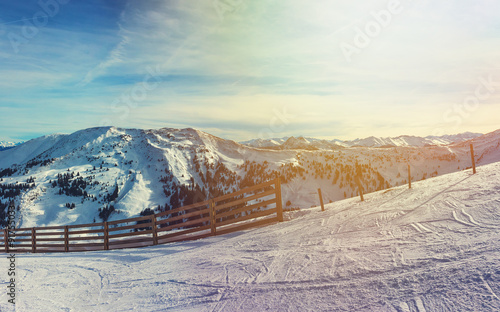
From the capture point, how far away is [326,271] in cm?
600

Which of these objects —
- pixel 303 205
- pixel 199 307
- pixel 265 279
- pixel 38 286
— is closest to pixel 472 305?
Result: pixel 265 279

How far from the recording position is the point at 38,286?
26.2ft

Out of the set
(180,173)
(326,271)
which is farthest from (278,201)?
(180,173)

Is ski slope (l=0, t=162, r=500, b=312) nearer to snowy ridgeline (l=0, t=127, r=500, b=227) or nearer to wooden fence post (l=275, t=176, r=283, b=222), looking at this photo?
wooden fence post (l=275, t=176, r=283, b=222)

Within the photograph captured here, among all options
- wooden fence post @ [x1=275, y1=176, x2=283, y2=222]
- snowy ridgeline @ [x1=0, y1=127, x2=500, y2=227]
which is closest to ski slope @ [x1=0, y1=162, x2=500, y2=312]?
wooden fence post @ [x1=275, y1=176, x2=283, y2=222]

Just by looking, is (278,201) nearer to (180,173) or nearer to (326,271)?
(326,271)

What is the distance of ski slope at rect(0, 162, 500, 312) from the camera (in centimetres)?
468

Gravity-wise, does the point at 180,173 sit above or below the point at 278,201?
above

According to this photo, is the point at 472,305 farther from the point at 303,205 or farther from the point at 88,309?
the point at 303,205

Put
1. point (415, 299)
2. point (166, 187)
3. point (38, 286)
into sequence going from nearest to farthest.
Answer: point (415, 299) → point (38, 286) → point (166, 187)

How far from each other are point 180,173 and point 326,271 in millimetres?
105929

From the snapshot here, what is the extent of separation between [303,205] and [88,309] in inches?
2333

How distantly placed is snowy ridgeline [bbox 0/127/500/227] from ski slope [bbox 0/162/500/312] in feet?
172

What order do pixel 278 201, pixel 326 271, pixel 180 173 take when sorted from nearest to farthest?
pixel 326 271, pixel 278 201, pixel 180 173
